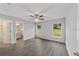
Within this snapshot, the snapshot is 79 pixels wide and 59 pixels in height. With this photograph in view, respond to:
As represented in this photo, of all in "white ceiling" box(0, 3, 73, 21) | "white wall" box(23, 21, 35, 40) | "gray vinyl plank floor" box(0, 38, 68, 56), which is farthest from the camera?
"white wall" box(23, 21, 35, 40)

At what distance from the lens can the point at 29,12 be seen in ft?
9.45

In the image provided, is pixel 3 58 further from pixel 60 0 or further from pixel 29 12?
pixel 29 12

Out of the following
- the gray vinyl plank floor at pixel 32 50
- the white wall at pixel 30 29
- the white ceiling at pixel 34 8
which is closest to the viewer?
the white ceiling at pixel 34 8

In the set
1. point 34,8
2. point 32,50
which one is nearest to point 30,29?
point 34,8

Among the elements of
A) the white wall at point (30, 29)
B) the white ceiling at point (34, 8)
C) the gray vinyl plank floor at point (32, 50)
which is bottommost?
the gray vinyl plank floor at point (32, 50)

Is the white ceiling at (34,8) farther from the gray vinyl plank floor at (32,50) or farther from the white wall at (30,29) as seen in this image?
the gray vinyl plank floor at (32,50)

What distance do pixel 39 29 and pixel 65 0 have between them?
1.24 meters

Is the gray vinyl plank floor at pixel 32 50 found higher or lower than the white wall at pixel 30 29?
lower

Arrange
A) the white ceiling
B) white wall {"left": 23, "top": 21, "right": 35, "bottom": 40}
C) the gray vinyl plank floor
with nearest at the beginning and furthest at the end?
the white ceiling < the gray vinyl plank floor < white wall {"left": 23, "top": 21, "right": 35, "bottom": 40}

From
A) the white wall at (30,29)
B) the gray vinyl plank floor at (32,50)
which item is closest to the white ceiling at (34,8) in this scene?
the white wall at (30,29)

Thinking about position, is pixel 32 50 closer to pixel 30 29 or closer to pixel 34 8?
pixel 34 8

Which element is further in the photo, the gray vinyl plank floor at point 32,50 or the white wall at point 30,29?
the white wall at point 30,29

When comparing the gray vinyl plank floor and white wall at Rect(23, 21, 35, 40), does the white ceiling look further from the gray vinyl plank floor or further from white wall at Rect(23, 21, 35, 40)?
the gray vinyl plank floor

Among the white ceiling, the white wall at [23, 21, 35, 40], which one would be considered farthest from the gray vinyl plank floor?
the white ceiling
